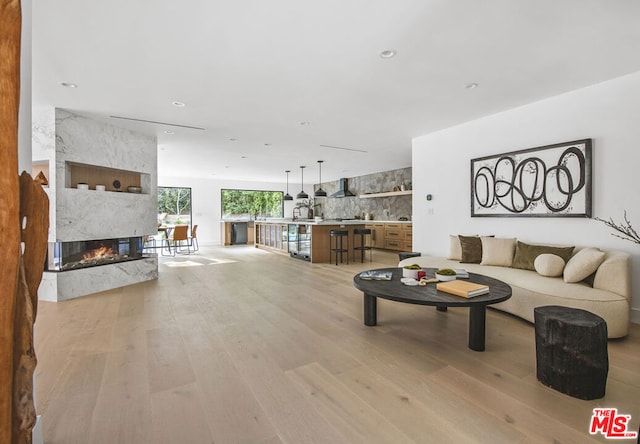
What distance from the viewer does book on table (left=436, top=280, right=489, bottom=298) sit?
242cm

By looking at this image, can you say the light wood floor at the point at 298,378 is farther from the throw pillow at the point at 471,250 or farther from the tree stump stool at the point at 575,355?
the throw pillow at the point at 471,250

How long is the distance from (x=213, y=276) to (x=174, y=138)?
2617 millimetres

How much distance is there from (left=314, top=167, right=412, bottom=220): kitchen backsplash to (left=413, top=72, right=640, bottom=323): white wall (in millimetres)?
3869

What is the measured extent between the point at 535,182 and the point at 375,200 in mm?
6678

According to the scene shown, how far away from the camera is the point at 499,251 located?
3.95 m

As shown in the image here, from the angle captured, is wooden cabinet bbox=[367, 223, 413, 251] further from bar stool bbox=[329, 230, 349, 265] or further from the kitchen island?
bar stool bbox=[329, 230, 349, 265]

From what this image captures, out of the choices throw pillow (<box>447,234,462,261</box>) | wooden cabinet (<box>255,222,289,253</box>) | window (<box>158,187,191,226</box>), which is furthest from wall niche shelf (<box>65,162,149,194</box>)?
window (<box>158,187,191,226</box>)

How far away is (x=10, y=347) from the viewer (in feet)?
2.81

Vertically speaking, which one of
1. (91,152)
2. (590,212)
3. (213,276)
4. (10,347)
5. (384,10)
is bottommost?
(213,276)

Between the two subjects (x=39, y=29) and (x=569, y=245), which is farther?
(x=569, y=245)

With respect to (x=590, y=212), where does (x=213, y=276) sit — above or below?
below

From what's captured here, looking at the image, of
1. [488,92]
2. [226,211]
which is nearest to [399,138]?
[488,92]

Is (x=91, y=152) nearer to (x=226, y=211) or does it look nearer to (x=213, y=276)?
(x=213, y=276)

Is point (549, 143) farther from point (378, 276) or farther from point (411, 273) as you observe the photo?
point (378, 276)
